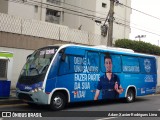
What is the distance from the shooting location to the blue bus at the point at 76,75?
42.4 ft

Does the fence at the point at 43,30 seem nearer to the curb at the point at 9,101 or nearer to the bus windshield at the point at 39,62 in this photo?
the curb at the point at 9,101

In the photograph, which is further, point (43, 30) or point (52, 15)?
point (52, 15)

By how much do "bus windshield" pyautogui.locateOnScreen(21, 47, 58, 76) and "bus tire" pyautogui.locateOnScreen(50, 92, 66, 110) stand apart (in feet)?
3.66

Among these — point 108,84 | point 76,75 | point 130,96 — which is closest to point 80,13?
point 130,96

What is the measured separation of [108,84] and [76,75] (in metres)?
2.38

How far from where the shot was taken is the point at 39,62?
13.4 metres

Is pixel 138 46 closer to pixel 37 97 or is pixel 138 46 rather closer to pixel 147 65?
pixel 147 65

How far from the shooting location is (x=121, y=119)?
37.9 feet

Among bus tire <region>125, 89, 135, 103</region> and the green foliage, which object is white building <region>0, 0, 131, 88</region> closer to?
the green foliage

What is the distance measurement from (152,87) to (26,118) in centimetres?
1031

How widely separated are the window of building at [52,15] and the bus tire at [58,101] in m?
32.8

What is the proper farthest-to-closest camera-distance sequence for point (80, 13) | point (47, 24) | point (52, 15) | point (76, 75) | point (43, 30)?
point (52, 15) → point (80, 13) → point (47, 24) → point (43, 30) → point (76, 75)

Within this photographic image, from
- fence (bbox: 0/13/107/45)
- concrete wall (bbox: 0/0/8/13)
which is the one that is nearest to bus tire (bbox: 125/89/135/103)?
fence (bbox: 0/13/107/45)

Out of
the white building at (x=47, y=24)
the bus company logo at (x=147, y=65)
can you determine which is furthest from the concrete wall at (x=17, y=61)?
the bus company logo at (x=147, y=65)
